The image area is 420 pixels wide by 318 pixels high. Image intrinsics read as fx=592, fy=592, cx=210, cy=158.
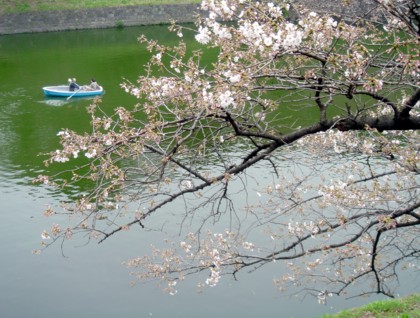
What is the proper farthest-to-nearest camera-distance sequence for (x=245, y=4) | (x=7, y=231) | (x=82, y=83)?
(x=82, y=83) → (x=7, y=231) → (x=245, y=4)

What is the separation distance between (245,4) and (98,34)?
1322 inches

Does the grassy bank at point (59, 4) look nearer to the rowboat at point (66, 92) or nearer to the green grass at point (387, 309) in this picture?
the rowboat at point (66, 92)

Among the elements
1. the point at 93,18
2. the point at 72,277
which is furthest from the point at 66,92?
the point at 93,18

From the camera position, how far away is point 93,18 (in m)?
38.1

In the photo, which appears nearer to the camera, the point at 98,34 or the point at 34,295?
the point at 34,295

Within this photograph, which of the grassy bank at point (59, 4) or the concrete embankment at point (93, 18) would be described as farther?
the grassy bank at point (59, 4)

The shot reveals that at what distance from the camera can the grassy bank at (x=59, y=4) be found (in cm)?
3731

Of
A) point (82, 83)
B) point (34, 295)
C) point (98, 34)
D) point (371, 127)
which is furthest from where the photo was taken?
point (98, 34)

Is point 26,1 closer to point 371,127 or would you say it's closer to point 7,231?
point 7,231

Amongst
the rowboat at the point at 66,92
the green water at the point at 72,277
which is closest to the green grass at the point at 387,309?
the green water at the point at 72,277

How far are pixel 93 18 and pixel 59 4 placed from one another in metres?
2.44

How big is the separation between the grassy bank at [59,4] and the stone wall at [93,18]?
265 millimetres

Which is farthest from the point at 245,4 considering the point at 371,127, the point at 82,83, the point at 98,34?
the point at 98,34

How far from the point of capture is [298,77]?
14.8ft
